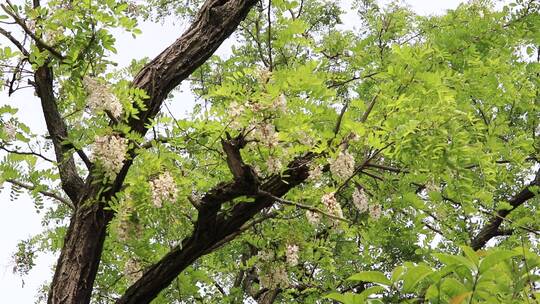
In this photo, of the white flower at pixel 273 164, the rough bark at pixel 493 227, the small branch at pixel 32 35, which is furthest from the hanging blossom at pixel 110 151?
the rough bark at pixel 493 227

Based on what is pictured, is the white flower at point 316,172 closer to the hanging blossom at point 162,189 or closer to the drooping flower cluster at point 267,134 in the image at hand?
the drooping flower cluster at point 267,134

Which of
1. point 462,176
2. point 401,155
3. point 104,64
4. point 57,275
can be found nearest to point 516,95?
point 462,176

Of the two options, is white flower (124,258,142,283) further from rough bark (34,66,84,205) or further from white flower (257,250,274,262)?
white flower (257,250,274,262)

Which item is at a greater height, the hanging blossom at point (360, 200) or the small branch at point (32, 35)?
the small branch at point (32, 35)

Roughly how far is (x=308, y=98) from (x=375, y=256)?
356cm

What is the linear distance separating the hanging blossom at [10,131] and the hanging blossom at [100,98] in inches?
30.0

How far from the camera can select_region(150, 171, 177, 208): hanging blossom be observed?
10.8 ft

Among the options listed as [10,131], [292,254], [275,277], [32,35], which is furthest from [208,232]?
[32,35]

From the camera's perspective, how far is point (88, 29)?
11.1 feet

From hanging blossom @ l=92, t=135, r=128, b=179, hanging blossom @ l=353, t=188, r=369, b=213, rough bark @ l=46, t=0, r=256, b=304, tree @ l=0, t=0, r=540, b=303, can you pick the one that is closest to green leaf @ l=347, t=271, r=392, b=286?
tree @ l=0, t=0, r=540, b=303

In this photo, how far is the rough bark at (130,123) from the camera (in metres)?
3.86

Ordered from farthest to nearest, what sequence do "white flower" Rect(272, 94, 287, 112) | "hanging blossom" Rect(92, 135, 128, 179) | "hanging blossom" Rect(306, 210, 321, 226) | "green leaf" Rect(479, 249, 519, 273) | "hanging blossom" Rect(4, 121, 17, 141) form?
"hanging blossom" Rect(4, 121, 17, 141)
"hanging blossom" Rect(306, 210, 321, 226)
"hanging blossom" Rect(92, 135, 128, 179)
"white flower" Rect(272, 94, 287, 112)
"green leaf" Rect(479, 249, 519, 273)

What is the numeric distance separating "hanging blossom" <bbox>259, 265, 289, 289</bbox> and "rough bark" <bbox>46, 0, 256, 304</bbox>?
101 cm

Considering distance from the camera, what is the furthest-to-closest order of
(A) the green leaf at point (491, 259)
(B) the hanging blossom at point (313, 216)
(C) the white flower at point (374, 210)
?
(C) the white flower at point (374, 210), (B) the hanging blossom at point (313, 216), (A) the green leaf at point (491, 259)
